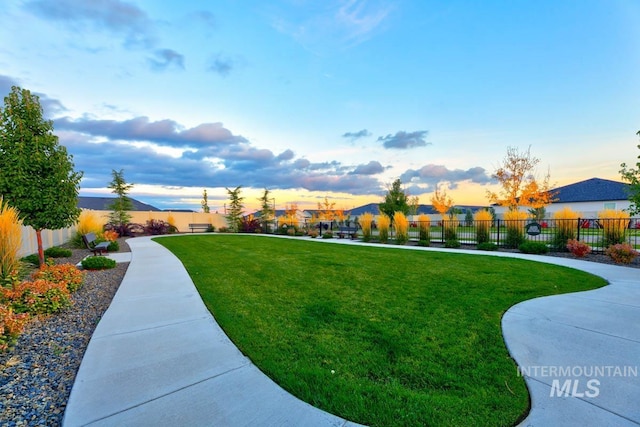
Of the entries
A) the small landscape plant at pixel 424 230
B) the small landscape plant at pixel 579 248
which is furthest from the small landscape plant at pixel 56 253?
the small landscape plant at pixel 579 248

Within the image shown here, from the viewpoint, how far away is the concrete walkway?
202 centimetres

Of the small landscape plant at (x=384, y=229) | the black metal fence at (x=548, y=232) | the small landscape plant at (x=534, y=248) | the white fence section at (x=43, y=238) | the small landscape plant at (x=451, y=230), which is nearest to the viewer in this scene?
the white fence section at (x=43, y=238)

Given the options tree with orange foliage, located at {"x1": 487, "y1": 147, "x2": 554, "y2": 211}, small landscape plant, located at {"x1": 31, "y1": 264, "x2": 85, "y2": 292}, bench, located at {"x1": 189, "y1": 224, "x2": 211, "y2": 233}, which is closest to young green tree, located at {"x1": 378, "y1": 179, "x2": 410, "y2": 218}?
tree with orange foliage, located at {"x1": 487, "y1": 147, "x2": 554, "y2": 211}

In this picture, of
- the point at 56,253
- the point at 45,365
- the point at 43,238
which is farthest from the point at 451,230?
the point at 43,238

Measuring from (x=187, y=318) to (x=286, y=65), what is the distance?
10054mm

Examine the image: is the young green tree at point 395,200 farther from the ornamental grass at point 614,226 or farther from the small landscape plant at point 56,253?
the small landscape plant at point 56,253

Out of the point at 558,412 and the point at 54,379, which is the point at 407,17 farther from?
the point at 54,379

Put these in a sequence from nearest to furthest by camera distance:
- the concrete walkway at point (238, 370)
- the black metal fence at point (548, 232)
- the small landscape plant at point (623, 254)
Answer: the concrete walkway at point (238, 370), the small landscape plant at point (623, 254), the black metal fence at point (548, 232)

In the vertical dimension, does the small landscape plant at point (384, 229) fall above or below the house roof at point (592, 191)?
below

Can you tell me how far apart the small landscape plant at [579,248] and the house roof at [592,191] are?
1208 inches

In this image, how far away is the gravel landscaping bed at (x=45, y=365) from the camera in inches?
84.4

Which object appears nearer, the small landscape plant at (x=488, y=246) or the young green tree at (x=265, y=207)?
the small landscape plant at (x=488, y=246)

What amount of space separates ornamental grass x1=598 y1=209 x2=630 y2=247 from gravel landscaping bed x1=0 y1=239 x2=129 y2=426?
1326 centimetres

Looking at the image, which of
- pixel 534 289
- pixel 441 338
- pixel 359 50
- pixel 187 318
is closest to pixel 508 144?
pixel 359 50
